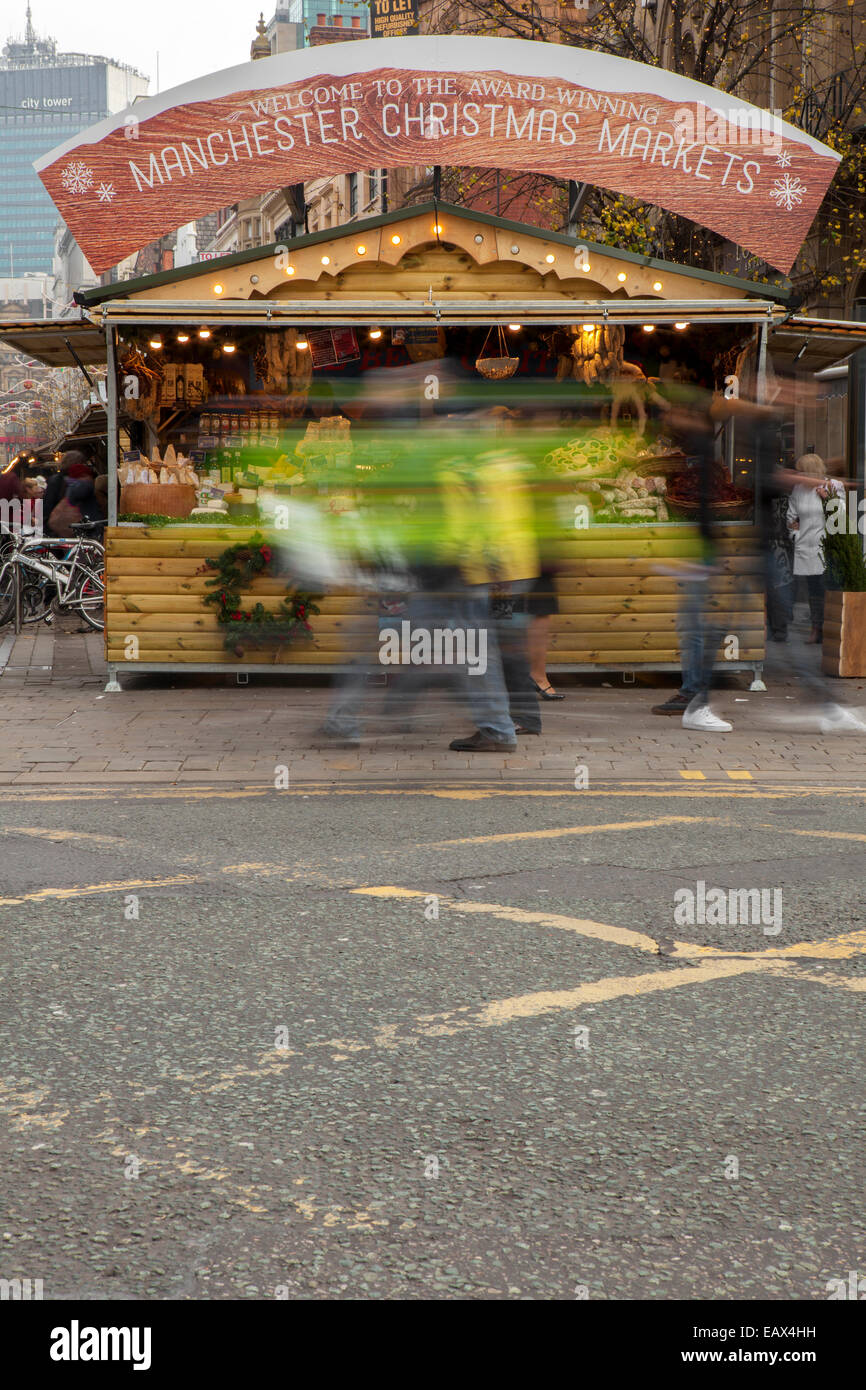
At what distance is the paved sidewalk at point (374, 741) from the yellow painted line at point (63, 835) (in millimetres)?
1250

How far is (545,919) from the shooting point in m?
5.21

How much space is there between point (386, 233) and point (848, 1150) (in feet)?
31.9

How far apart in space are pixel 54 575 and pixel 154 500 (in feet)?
16.5

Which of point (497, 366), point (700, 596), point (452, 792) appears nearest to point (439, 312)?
point (497, 366)

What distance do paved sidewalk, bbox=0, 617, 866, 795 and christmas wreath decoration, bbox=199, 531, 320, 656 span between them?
43 centimetres

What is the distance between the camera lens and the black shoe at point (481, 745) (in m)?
9.07

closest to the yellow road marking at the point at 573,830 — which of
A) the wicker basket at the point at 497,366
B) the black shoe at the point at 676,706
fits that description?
the black shoe at the point at 676,706

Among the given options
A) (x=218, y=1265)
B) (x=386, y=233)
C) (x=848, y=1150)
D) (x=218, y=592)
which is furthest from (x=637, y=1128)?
(x=386, y=233)

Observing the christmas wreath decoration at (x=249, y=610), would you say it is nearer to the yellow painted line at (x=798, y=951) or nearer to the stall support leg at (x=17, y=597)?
the stall support leg at (x=17, y=597)

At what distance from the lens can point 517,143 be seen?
12109 mm

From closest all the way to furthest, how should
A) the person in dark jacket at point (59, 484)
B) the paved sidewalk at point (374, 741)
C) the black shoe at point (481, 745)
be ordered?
the paved sidewalk at point (374, 741), the black shoe at point (481, 745), the person in dark jacket at point (59, 484)

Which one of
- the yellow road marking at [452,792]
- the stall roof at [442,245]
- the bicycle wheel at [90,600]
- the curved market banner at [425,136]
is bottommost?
the bicycle wheel at [90,600]

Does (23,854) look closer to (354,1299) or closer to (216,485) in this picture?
(354,1299)

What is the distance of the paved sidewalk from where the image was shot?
8.30 m
